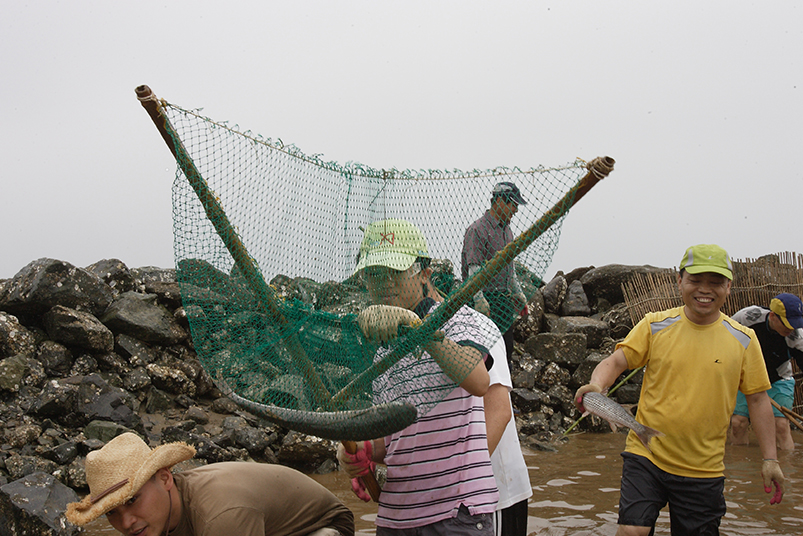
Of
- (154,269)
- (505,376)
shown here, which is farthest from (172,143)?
(154,269)

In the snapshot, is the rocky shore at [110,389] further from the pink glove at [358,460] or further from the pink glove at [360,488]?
the pink glove at [358,460]

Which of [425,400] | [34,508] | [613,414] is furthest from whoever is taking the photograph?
[34,508]

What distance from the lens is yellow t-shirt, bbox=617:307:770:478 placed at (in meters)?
3.08

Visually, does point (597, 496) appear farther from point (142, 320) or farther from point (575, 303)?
point (575, 303)

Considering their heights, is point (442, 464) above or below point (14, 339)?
above

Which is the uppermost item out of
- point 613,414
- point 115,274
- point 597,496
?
point 115,274

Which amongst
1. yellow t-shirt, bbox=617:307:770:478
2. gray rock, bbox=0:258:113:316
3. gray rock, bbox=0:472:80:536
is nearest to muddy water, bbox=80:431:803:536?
gray rock, bbox=0:472:80:536

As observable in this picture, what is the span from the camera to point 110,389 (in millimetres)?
6738

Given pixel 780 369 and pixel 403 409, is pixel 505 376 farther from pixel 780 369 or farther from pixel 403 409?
pixel 780 369

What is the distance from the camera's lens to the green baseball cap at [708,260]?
9.94ft

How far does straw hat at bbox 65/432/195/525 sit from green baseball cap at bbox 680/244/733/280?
2.51 m

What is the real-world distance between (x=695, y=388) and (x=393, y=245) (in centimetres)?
185

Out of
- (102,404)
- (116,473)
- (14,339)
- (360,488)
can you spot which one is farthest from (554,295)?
(116,473)

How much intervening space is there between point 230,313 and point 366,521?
3.57m
